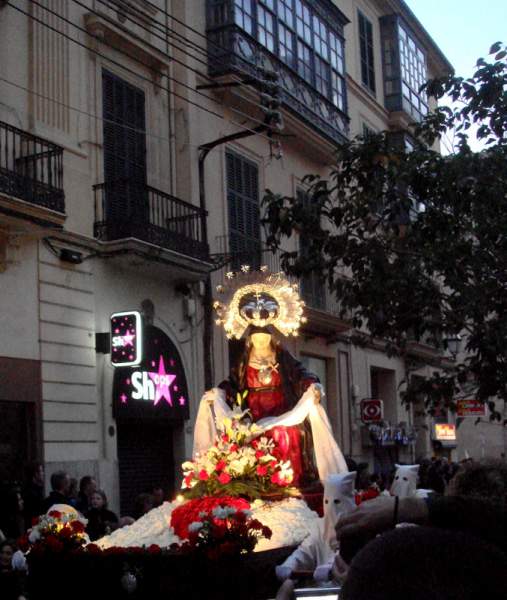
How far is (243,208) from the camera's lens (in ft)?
69.2

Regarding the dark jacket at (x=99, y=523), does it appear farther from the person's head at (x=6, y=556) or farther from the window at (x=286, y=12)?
the window at (x=286, y=12)

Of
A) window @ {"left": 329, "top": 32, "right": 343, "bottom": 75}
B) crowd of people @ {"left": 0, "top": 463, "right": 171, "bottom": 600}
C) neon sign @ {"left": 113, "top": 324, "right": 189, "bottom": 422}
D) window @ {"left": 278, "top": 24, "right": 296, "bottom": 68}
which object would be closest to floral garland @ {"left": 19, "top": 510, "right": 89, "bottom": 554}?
crowd of people @ {"left": 0, "top": 463, "right": 171, "bottom": 600}

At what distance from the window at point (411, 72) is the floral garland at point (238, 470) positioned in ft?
76.6

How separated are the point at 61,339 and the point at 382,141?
5589 millimetres

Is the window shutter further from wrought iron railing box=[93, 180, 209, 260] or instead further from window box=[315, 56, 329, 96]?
window box=[315, 56, 329, 96]

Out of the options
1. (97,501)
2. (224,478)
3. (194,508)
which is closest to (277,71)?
(97,501)

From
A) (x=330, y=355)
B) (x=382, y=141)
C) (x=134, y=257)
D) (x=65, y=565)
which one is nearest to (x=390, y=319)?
(x=382, y=141)

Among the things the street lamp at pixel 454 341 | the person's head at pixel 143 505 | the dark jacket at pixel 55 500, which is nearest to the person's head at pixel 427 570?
the dark jacket at pixel 55 500

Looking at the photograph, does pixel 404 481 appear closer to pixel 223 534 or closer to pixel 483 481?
pixel 223 534

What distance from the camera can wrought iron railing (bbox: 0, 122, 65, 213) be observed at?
13.6 m

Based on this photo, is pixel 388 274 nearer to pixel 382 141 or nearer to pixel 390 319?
pixel 390 319

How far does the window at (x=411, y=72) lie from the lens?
31.6m

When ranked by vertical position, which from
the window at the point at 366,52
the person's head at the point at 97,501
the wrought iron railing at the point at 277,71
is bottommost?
the person's head at the point at 97,501

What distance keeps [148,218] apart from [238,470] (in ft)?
27.7
